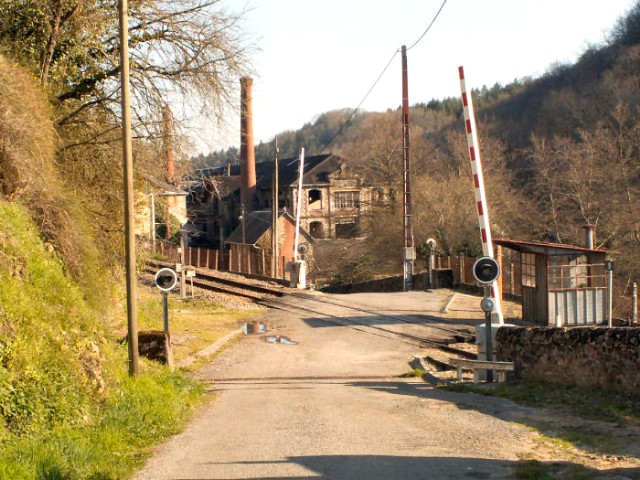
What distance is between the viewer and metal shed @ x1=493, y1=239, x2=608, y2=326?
21.1 meters

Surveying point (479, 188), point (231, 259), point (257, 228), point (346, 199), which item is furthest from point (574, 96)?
point (479, 188)

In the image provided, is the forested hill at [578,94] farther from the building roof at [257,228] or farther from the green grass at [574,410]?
the green grass at [574,410]

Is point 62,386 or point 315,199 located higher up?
point 315,199

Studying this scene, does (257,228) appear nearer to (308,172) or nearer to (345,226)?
(345,226)

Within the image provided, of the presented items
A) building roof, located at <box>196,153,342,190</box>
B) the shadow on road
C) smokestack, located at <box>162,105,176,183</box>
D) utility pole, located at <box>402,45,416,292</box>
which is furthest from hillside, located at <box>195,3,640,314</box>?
the shadow on road

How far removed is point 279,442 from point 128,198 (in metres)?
5.29

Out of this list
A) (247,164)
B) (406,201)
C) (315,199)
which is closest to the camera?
(406,201)

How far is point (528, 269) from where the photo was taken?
22.4 metres

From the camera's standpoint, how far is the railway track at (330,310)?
19.7 meters

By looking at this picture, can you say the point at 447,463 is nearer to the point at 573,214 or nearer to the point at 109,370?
the point at 109,370

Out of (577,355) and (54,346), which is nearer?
(54,346)

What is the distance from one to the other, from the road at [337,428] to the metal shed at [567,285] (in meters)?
6.09

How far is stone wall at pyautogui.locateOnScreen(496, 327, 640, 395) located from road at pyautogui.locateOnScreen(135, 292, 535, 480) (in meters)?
1.19

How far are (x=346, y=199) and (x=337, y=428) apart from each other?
67.2 meters
